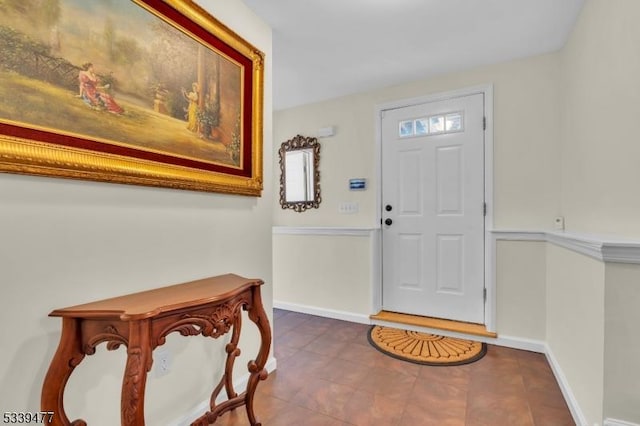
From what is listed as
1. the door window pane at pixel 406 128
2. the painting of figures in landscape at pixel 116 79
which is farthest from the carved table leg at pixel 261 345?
the door window pane at pixel 406 128

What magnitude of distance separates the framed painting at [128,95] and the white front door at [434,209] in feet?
5.19

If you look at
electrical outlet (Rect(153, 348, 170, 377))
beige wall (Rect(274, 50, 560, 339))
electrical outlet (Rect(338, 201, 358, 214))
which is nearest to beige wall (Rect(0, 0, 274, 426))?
electrical outlet (Rect(153, 348, 170, 377))

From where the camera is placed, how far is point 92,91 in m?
1.15

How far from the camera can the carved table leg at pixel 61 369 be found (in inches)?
39.2

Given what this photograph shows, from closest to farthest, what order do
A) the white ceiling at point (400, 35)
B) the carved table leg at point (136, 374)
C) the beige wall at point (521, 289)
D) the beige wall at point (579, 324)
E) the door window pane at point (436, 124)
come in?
the carved table leg at point (136, 374) < the beige wall at point (579, 324) < the white ceiling at point (400, 35) < the beige wall at point (521, 289) < the door window pane at point (436, 124)

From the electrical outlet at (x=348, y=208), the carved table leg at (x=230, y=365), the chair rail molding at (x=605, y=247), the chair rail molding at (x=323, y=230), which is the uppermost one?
the electrical outlet at (x=348, y=208)

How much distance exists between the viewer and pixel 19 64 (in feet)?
3.17

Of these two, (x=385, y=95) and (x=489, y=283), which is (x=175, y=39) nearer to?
(x=385, y=95)

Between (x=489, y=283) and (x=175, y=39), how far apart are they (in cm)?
281

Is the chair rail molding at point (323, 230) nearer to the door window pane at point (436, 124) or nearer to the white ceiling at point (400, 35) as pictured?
the door window pane at point (436, 124)

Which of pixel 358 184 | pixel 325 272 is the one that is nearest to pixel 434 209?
pixel 358 184

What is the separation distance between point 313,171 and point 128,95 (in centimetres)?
224

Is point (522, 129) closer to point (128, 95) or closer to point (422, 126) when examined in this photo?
point (422, 126)

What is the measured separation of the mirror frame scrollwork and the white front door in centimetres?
74
